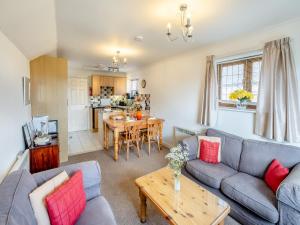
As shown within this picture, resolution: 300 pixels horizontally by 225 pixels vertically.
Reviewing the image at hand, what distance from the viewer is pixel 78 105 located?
20.7ft

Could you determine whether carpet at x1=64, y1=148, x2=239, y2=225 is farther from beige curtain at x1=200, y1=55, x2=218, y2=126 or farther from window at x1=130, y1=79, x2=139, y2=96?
window at x1=130, y1=79, x2=139, y2=96

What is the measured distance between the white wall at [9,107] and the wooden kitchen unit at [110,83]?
4.11 meters

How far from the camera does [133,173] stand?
3.00 meters

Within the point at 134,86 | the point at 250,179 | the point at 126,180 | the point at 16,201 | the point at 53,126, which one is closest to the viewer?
the point at 16,201

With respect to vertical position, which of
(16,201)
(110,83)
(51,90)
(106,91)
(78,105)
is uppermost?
(110,83)

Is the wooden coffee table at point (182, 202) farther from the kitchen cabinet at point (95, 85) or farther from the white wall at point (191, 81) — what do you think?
the kitchen cabinet at point (95, 85)

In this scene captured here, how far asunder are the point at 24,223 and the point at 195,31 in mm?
2921

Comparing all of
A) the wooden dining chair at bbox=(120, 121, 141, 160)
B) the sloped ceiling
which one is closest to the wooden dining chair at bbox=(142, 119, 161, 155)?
the wooden dining chair at bbox=(120, 121, 141, 160)

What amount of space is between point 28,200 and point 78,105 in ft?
18.5

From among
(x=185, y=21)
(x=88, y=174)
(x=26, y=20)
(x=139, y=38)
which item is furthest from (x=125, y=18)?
(x=88, y=174)

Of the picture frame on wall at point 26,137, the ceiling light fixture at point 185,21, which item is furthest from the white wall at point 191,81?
the picture frame on wall at point 26,137

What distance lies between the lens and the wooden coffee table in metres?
1.39

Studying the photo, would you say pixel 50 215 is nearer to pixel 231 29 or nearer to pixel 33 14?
pixel 33 14

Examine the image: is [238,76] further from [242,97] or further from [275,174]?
[275,174]
